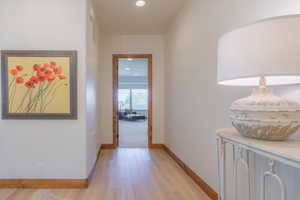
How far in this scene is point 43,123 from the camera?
8.26 feet

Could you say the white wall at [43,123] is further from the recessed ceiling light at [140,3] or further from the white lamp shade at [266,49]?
the white lamp shade at [266,49]

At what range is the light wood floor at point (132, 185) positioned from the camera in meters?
2.28

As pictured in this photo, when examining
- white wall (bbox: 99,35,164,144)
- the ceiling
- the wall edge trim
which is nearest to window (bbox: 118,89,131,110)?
white wall (bbox: 99,35,164,144)

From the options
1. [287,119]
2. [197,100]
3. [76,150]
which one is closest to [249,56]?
[287,119]

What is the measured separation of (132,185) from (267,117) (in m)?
2.09

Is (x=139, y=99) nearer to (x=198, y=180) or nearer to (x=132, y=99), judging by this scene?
(x=132, y=99)

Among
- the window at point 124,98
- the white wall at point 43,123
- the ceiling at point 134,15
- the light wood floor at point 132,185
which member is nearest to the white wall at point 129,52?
the ceiling at point 134,15

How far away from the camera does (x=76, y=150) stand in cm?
253

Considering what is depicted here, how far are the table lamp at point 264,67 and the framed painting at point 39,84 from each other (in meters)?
1.99

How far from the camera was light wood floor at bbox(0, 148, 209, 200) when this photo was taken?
228 cm

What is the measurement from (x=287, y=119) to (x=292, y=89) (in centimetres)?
37

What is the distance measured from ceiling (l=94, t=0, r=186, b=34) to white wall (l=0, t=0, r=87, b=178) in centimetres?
78

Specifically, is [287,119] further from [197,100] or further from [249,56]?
[197,100]

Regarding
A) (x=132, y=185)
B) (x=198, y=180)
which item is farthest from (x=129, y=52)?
(x=198, y=180)
